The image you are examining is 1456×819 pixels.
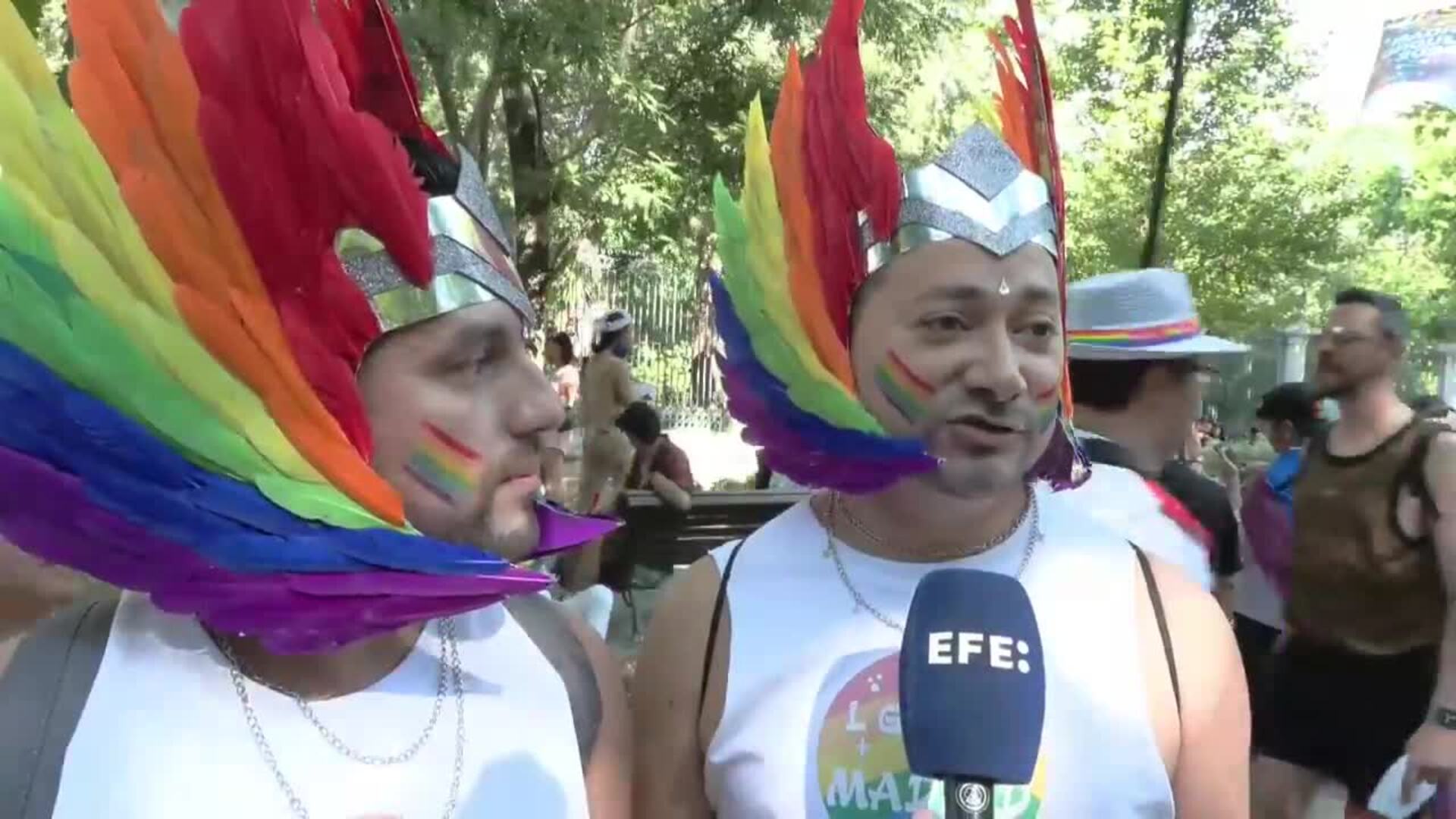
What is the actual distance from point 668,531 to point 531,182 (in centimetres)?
→ 337

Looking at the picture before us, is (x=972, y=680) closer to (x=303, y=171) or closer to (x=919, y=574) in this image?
(x=919, y=574)

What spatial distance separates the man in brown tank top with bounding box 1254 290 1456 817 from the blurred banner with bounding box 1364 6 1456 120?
7591 millimetres

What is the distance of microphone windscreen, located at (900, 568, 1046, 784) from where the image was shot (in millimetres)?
1255

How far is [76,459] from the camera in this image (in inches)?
51.8

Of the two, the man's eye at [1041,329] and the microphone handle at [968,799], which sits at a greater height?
the man's eye at [1041,329]

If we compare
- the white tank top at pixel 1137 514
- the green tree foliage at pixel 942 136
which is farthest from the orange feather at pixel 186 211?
the green tree foliage at pixel 942 136

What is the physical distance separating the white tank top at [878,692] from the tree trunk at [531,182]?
7743 millimetres

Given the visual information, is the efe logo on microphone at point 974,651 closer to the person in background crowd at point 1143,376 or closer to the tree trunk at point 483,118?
the person in background crowd at point 1143,376

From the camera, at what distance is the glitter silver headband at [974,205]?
1838mm

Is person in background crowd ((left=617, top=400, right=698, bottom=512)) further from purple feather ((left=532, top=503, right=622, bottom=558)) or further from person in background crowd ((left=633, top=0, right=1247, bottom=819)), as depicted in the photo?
purple feather ((left=532, top=503, right=622, bottom=558))

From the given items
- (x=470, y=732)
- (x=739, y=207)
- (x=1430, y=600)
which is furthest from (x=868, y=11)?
(x=470, y=732)

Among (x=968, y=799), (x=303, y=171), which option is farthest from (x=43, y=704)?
(x=968, y=799)

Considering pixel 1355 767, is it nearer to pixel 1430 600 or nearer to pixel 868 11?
pixel 1430 600

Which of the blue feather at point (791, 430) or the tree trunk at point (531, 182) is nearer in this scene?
the blue feather at point (791, 430)
